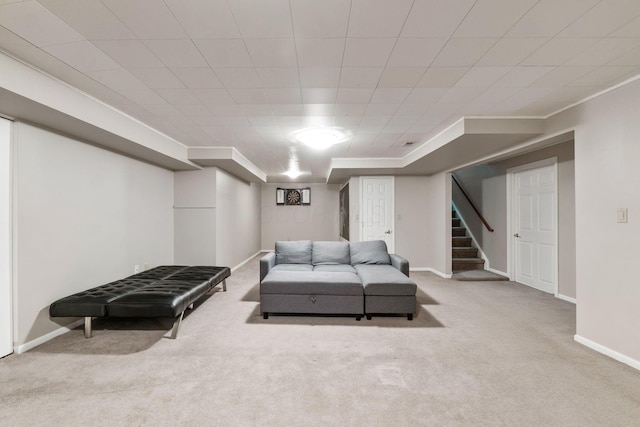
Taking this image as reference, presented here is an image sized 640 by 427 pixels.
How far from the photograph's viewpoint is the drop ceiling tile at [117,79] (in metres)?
2.24

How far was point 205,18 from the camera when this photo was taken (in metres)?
1.64

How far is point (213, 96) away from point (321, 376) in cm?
278

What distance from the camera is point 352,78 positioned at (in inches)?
91.7

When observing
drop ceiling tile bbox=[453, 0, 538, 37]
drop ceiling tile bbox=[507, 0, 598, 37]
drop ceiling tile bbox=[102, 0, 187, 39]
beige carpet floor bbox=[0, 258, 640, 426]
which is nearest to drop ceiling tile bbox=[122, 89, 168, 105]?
drop ceiling tile bbox=[102, 0, 187, 39]

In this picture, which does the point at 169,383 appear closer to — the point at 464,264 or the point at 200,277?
the point at 200,277

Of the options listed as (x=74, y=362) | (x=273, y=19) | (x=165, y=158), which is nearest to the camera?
(x=273, y=19)

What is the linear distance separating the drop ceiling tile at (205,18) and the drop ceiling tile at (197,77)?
46 cm

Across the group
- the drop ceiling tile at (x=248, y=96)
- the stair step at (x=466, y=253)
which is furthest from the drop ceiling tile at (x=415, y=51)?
the stair step at (x=466, y=253)

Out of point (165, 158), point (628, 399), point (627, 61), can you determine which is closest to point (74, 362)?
point (165, 158)

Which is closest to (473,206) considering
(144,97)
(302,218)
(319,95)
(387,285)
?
(387,285)

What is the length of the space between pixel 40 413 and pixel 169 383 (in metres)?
0.72

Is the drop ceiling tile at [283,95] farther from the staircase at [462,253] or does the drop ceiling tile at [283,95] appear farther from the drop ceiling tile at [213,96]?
the staircase at [462,253]

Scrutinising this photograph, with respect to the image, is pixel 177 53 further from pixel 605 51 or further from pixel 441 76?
pixel 605 51

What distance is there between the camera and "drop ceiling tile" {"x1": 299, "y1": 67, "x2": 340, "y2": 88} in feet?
7.22
